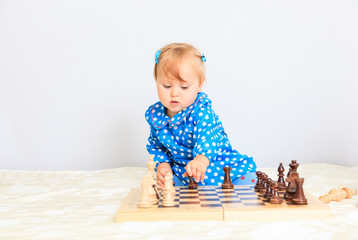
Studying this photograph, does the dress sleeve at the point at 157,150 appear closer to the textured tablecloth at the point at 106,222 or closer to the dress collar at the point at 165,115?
the dress collar at the point at 165,115

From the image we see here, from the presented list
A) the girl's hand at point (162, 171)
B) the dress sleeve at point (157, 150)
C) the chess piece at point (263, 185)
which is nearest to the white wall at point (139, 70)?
the dress sleeve at point (157, 150)

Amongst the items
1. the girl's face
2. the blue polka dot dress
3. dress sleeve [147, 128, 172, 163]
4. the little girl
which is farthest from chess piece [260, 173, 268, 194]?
dress sleeve [147, 128, 172, 163]

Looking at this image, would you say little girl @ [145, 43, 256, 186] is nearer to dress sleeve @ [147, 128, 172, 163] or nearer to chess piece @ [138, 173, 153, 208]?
dress sleeve @ [147, 128, 172, 163]

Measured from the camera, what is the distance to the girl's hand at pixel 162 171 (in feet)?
5.84

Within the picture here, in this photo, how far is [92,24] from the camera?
2717 millimetres

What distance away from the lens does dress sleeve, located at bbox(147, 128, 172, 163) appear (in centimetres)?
193

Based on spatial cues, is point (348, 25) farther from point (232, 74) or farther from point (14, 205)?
point (14, 205)

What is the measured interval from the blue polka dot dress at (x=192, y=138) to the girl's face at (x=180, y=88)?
0.07m

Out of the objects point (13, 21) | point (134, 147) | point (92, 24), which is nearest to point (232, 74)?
point (134, 147)

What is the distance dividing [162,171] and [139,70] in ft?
3.48

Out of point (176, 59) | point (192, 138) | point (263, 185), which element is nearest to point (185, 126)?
point (192, 138)

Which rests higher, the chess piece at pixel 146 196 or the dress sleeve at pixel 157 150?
the chess piece at pixel 146 196

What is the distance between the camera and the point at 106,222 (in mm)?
1138

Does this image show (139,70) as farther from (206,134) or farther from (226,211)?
(226,211)
